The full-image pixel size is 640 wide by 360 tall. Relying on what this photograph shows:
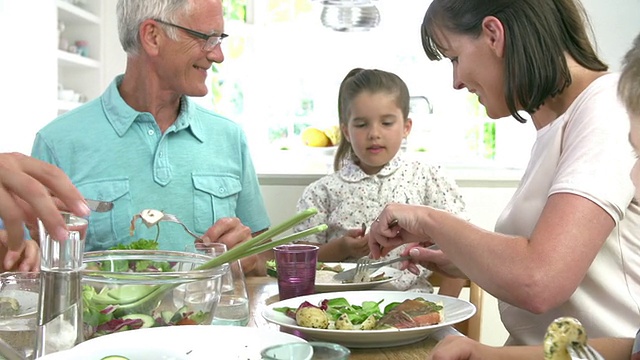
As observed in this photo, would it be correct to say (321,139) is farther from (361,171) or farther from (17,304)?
(17,304)

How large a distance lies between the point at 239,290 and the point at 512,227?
550 mm

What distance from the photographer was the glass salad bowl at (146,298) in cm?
93

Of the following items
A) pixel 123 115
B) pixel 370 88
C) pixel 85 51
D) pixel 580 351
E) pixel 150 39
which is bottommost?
pixel 580 351

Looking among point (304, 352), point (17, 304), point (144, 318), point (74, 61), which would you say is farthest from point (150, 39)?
point (74, 61)

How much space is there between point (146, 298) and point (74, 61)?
11.9ft

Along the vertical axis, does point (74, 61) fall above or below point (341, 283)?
above

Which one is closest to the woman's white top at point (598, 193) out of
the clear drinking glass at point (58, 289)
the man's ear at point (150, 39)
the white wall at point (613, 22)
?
the clear drinking glass at point (58, 289)

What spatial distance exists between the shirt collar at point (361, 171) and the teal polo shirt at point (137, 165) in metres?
0.66

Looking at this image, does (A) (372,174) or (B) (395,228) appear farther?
(A) (372,174)

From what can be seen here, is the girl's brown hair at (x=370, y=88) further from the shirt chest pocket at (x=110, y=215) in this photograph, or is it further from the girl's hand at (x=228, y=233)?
the girl's hand at (x=228, y=233)

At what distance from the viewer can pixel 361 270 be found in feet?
5.33

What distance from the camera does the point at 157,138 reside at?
2.14m

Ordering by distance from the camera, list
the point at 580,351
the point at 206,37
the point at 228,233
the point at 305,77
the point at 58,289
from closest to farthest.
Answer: the point at 580,351 → the point at 58,289 → the point at 228,233 → the point at 206,37 → the point at 305,77

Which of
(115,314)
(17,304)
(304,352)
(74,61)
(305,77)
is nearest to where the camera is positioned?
(304,352)
